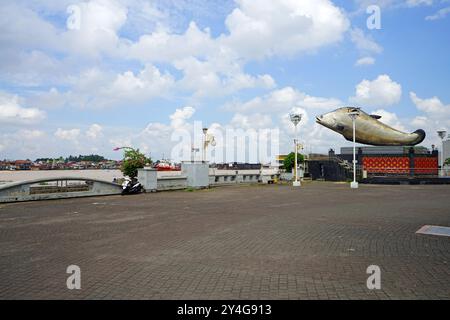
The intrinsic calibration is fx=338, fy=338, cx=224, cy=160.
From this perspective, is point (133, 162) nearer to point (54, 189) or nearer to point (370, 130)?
point (54, 189)

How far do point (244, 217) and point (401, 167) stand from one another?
38409 mm

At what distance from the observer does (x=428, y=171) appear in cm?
4209

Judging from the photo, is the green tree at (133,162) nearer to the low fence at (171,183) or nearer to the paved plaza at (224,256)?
the low fence at (171,183)

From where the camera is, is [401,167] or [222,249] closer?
[222,249]

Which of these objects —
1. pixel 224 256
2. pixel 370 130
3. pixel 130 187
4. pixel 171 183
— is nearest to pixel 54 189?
pixel 130 187

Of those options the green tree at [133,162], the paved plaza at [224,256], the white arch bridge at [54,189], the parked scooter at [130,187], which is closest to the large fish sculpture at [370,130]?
the green tree at [133,162]

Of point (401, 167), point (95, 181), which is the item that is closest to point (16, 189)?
point (95, 181)

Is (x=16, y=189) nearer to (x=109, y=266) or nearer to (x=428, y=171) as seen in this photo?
(x=109, y=266)

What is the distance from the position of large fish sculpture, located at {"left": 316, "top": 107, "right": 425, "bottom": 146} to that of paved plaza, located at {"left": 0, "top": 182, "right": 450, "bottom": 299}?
114 feet

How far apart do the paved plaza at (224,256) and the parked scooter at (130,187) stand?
847cm

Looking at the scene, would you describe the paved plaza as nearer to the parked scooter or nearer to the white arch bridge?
the white arch bridge

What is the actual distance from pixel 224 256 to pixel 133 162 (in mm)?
32077

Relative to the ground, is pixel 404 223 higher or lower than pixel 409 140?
lower

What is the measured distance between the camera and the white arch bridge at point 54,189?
1580cm
